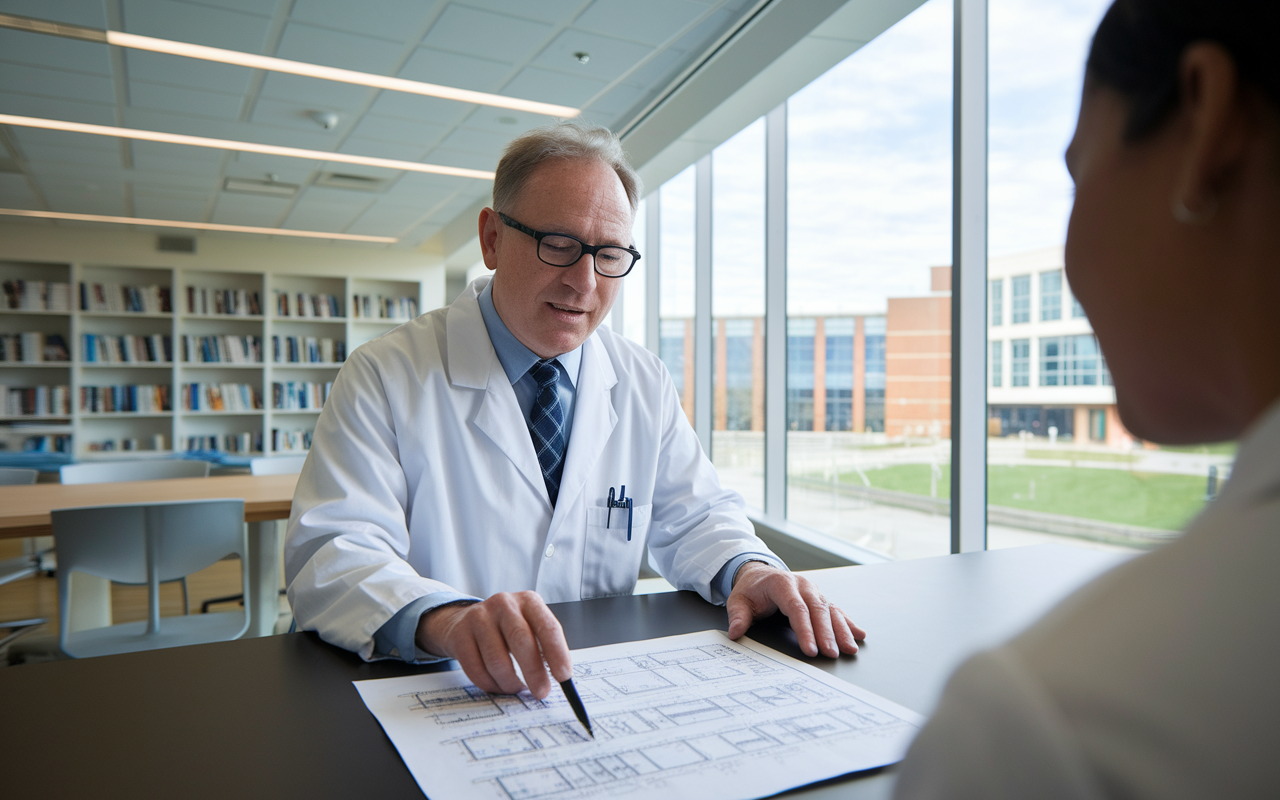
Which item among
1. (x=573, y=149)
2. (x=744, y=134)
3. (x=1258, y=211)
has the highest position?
(x=744, y=134)

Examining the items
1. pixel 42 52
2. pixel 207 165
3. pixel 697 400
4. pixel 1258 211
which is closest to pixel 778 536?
pixel 697 400

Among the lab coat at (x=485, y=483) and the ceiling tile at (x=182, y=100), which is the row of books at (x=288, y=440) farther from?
the lab coat at (x=485, y=483)

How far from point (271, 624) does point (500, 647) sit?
109 inches

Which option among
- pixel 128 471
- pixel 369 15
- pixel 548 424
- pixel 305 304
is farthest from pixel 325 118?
pixel 305 304

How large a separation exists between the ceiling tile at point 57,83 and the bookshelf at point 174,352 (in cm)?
272

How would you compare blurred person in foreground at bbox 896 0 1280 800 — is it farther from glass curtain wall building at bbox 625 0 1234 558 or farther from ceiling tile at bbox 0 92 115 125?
ceiling tile at bbox 0 92 115 125

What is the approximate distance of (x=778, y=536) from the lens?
144 inches

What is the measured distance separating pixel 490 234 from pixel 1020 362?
1836 millimetres

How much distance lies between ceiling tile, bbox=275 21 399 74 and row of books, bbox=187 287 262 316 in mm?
4752

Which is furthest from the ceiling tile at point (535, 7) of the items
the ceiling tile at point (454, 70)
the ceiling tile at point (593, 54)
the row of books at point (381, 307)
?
the row of books at point (381, 307)

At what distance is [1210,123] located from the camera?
0.26 meters

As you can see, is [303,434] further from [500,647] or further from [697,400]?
[500,647]

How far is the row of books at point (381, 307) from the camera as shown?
8094 millimetres

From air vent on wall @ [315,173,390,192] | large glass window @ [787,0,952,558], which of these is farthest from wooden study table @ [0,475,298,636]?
air vent on wall @ [315,173,390,192]
